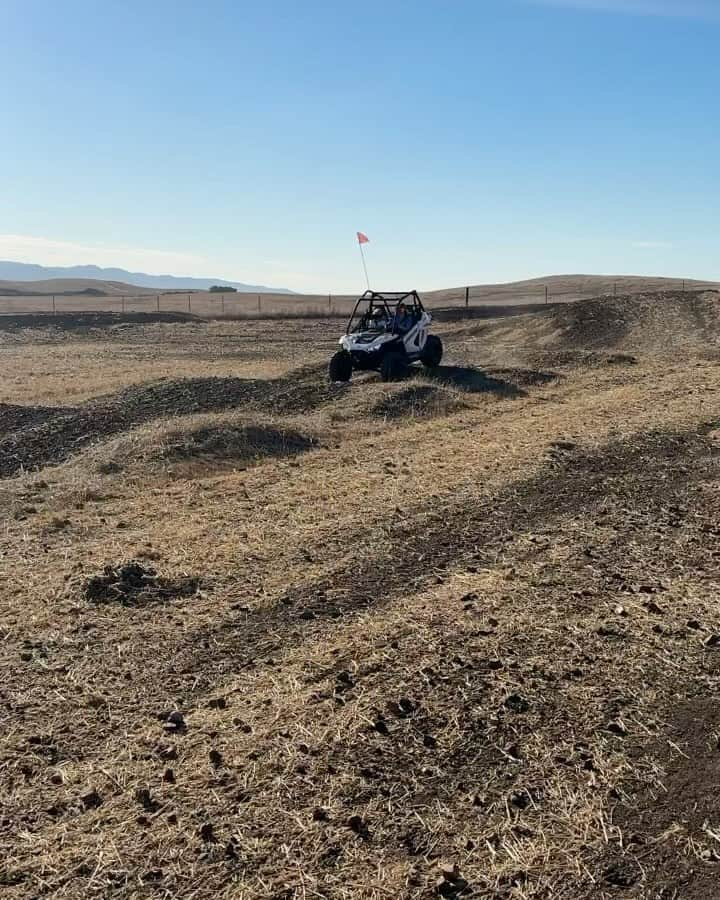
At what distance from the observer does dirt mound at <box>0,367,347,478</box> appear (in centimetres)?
1178

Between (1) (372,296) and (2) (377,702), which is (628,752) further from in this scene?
(1) (372,296)

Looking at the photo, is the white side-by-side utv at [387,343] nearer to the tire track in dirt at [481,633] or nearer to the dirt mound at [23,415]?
the dirt mound at [23,415]

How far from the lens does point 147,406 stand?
1422cm

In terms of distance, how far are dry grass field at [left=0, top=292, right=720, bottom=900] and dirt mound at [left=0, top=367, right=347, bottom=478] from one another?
464mm

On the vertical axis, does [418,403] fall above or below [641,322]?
below

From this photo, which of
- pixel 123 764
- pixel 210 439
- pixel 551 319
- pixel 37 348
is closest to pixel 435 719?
pixel 123 764

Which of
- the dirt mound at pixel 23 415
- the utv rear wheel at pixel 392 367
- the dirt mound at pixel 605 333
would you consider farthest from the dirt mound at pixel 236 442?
the dirt mound at pixel 605 333

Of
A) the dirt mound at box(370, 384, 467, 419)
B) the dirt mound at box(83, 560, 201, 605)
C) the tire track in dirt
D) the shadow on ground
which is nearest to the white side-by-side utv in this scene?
the shadow on ground

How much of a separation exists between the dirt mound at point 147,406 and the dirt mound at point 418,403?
1.33m

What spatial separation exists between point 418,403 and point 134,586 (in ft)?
27.4

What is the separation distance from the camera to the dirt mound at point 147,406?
11781mm

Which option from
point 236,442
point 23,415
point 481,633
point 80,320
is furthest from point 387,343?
point 80,320

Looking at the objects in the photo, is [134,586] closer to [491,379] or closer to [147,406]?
[147,406]

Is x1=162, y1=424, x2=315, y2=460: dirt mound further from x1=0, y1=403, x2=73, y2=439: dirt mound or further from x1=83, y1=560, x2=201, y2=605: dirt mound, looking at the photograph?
x1=83, y1=560, x2=201, y2=605: dirt mound
